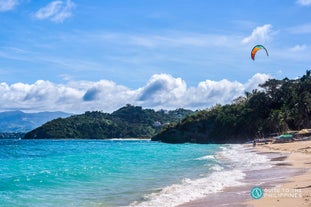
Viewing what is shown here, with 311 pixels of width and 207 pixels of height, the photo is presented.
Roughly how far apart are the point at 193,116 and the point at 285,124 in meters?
43.9

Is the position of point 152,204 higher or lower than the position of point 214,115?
lower

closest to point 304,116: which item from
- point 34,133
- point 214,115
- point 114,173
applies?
point 214,115

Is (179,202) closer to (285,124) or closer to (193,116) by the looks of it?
(285,124)

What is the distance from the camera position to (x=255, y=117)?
10131 cm

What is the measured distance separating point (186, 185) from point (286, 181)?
4.41m

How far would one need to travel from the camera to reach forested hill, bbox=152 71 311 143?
8712cm

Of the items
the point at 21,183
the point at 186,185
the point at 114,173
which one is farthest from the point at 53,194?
the point at 114,173

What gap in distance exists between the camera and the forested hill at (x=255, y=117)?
87.1 m

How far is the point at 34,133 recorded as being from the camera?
189 m

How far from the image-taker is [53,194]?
18562 mm

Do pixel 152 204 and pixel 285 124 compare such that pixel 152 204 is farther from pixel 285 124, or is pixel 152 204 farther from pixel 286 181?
pixel 285 124

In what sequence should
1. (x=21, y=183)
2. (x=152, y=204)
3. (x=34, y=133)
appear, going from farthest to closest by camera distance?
(x=34, y=133), (x=21, y=183), (x=152, y=204)

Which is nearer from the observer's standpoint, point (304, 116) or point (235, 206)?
point (235, 206)

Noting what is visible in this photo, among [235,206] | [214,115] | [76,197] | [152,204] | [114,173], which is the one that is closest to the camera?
[235,206]
